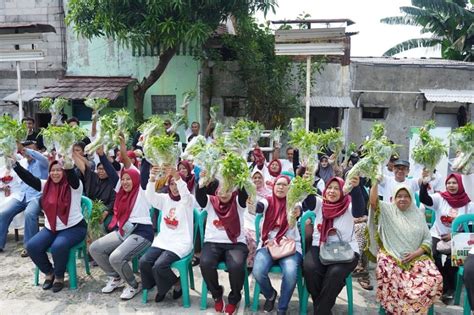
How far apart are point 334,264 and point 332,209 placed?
51 cm

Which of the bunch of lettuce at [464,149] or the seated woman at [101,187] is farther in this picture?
the seated woman at [101,187]

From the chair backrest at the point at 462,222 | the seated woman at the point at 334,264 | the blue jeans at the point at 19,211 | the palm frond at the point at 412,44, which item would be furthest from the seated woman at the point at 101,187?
the palm frond at the point at 412,44

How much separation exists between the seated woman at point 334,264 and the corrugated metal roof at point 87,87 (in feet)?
25.0

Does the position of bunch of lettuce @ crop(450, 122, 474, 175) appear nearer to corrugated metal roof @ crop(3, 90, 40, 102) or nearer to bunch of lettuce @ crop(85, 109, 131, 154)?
bunch of lettuce @ crop(85, 109, 131, 154)

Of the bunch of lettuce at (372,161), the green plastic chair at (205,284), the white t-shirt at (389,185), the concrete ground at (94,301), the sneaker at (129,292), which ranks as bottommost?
the concrete ground at (94,301)

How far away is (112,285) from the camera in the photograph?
437cm

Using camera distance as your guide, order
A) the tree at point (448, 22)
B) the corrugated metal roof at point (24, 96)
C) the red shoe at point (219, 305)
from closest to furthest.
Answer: the red shoe at point (219, 305) → the corrugated metal roof at point (24, 96) → the tree at point (448, 22)

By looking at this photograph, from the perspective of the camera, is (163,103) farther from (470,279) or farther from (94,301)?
(470,279)

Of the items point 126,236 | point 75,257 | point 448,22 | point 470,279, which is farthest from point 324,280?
point 448,22

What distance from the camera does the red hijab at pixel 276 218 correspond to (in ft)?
13.2

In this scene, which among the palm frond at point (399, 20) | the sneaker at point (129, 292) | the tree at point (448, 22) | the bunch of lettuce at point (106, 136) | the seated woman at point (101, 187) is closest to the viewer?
the sneaker at point (129, 292)

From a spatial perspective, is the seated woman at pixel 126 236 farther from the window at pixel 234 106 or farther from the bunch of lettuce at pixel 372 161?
the window at pixel 234 106

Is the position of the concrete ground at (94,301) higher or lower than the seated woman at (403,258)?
lower

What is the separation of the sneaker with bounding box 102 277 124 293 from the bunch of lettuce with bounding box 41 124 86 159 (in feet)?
4.63
